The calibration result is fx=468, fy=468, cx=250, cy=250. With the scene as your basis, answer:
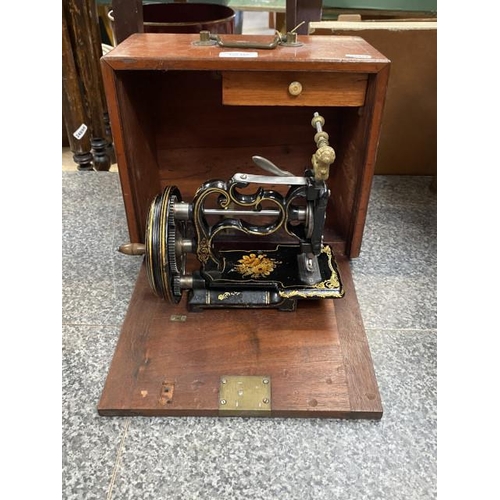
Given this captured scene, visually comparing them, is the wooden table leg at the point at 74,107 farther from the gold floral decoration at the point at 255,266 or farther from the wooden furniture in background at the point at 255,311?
the gold floral decoration at the point at 255,266

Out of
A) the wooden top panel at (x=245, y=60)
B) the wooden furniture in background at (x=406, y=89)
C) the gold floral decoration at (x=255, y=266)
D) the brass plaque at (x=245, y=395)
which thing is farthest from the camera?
the wooden furniture in background at (x=406, y=89)

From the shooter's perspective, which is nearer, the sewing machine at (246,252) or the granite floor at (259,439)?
the granite floor at (259,439)

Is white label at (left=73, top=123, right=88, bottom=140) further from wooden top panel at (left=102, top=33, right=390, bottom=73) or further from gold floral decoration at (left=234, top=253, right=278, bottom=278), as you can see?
gold floral decoration at (left=234, top=253, right=278, bottom=278)

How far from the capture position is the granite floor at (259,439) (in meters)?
0.84

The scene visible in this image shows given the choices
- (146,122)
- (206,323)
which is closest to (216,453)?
(206,323)

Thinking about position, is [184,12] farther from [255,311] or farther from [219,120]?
[255,311]

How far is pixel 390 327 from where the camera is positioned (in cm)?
117

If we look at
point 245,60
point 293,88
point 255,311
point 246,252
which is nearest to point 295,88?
point 293,88

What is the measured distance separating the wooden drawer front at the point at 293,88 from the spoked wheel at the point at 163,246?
288 millimetres

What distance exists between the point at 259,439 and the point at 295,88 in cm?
77

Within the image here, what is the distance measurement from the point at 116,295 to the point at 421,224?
3.28ft

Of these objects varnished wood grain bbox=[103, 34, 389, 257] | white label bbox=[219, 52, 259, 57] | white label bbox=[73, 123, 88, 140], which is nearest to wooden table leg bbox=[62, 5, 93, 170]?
white label bbox=[73, 123, 88, 140]

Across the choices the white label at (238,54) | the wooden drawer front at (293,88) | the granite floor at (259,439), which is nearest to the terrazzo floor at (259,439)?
the granite floor at (259,439)

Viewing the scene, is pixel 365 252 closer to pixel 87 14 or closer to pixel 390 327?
pixel 390 327
